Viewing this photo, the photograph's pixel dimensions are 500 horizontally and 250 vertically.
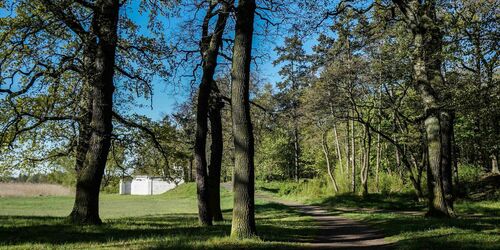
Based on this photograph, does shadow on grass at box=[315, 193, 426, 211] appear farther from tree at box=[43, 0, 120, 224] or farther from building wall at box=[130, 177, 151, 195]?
building wall at box=[130, 177, 151, 195]

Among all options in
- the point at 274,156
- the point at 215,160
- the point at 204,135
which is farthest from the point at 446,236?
the point at 274,156

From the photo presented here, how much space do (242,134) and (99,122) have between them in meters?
5.28

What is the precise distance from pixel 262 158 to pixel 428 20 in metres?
46.2

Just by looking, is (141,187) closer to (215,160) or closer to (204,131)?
(215,160)

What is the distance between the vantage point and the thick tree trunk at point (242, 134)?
9188mm

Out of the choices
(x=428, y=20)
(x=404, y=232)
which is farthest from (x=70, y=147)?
(x=428, y=20)

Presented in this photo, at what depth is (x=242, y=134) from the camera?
9531 millimetres

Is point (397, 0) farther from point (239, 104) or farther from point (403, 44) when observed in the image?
point (239, 104)

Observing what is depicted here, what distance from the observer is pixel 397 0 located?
14.5 metres

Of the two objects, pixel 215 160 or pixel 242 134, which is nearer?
pixel 242 134

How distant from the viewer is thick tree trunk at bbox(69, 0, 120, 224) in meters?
11.9

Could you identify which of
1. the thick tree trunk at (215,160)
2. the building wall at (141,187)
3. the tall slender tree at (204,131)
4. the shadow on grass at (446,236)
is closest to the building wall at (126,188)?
the building wall at (141,187)

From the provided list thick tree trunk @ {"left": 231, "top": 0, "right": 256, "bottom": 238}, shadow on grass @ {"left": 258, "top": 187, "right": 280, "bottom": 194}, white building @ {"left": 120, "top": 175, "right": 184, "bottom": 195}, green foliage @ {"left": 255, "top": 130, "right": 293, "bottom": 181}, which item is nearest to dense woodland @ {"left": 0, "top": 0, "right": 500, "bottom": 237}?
thick tree trunk @ {"left": 231, "top": 0, "right": 256, "bottom": 238}

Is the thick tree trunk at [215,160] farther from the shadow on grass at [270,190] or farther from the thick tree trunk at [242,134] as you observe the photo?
the shadow on grass at [270,190]
